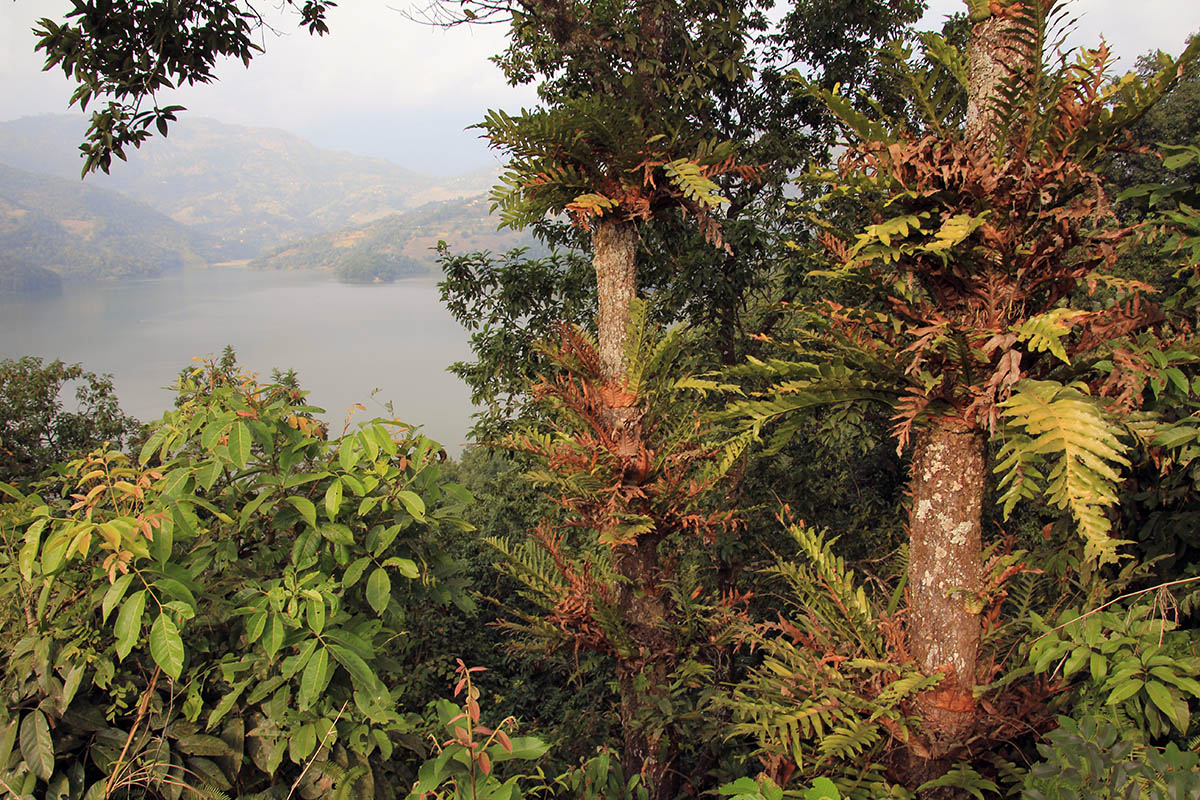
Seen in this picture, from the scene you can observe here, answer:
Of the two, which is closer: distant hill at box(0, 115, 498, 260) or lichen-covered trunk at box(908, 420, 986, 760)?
lichen-covered trunk at box(908, 420, 986, 760)

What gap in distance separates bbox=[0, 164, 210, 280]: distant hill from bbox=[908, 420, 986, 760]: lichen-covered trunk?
56801 millimetres

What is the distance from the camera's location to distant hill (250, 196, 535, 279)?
6078 centimetres

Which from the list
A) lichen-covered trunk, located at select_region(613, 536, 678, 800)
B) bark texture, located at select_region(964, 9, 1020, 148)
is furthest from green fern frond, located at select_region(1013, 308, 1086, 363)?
lichen-covered trunk, located at select_region(613, 536, 678, 800)

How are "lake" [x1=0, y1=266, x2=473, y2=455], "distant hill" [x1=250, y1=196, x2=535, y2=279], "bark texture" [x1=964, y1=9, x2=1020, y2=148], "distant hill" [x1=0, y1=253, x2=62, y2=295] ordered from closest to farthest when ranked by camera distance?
"bark texture" [x1=964, y1=9, x2=1020, y2=148]
"lake" [x1=0, y1=266, x2=473, y2=455]
"distant hill" [x1=0, y1=253, x2=62, y2=295]
"distant hill" [x1=250, y1=196, x2=535, y2=279]

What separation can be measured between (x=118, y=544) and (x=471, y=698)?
0.82m

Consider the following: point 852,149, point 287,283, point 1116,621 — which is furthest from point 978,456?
point 287,283

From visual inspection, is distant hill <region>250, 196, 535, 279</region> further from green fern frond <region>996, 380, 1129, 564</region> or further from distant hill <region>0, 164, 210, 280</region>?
green fern frond <region>996, 380, 1129, 564</region>

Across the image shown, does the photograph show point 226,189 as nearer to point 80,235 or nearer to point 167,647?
point 80,235

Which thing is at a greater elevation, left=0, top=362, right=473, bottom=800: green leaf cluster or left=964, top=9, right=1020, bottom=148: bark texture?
left=964, top=9, right=1020, bottom=148: bark texture

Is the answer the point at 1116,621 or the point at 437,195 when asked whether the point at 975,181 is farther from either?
the point at 437,195

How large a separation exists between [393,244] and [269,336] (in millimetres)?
28075

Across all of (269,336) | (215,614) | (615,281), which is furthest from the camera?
(269,336)

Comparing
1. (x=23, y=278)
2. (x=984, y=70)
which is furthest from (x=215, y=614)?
(x=23, y=278)

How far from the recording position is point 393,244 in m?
70.1
